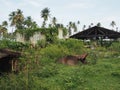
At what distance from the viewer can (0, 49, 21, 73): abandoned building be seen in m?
14.1

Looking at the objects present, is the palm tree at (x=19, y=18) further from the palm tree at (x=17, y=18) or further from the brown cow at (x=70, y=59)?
the brown cow at (x=70, y=59)

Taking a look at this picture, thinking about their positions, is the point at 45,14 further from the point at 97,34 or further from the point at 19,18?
the point at 97,34

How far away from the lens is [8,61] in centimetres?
1438

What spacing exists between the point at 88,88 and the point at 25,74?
105 inches

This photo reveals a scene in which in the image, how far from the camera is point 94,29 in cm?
3553

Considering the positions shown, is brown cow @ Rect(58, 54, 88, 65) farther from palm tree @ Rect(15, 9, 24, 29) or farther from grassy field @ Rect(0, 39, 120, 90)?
palm tree @ Rect(15, 9, 24, 29)

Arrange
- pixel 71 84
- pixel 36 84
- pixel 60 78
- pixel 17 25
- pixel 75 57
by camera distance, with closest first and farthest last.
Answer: pixel 36 84 → pixel 71 84 → pixel 60 78 → pixel 75 57 → pixel 17 25

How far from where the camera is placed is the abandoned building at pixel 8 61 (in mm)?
14109

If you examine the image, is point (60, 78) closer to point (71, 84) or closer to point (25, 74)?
point (71, 84)

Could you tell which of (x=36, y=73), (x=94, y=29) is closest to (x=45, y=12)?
(x=94, y=29)

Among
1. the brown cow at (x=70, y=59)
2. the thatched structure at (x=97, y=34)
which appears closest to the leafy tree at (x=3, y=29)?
the thatched structure at (x=97, y=34)

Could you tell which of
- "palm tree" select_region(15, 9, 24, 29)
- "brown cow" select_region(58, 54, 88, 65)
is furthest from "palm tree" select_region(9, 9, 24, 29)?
"brown cow" select_region(58, 54, 88, 65)

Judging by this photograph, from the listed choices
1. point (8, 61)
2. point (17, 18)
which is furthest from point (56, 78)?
point (17, 18)

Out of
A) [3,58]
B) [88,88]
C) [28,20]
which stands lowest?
[88,88]
